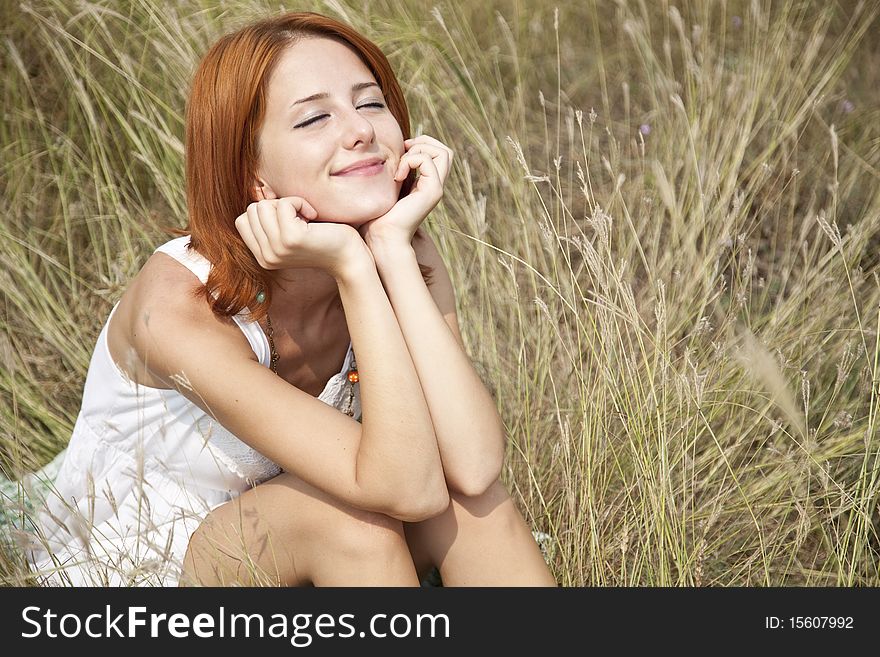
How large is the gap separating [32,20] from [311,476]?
6.80 feet

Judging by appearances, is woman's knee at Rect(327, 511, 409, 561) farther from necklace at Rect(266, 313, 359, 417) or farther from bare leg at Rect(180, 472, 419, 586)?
necklace at Rect(266, 313, 359, 417)

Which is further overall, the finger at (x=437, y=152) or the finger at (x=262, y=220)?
the finger at (x=437, y=152)

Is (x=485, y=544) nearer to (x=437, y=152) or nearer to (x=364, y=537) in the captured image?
(x=364, y=537)

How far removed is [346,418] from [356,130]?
1.77 ft

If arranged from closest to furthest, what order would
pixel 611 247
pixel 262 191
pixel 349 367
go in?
pixel 262 191 → pixel 349 367 → pixel 611 247

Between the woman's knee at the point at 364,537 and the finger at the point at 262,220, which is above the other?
the finger at the point at 262,220

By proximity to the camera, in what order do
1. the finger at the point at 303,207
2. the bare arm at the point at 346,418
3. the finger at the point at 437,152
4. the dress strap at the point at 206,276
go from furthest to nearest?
the finger at the point at 437,152 → the dress strap at the point at 206,276 → the finger at the point at 303,207 → the bare arm at the point at 346,418

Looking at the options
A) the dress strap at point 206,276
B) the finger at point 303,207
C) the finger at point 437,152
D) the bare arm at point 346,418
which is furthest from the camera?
the finger at point 437,152

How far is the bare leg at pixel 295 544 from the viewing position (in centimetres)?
183

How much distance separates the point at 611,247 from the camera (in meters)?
2.93

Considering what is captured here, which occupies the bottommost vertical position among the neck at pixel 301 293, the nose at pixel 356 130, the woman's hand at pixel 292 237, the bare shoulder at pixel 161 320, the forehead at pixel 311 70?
the neck at pixel 301 293

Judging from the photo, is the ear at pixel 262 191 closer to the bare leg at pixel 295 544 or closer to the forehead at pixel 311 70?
the forehead at pixel 311 70

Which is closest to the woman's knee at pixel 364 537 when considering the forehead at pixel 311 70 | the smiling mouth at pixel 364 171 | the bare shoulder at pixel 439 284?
the bare shoulder at pixel 439 284

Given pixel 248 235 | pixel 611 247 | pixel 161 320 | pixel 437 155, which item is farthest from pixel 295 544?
pixel 611 247
